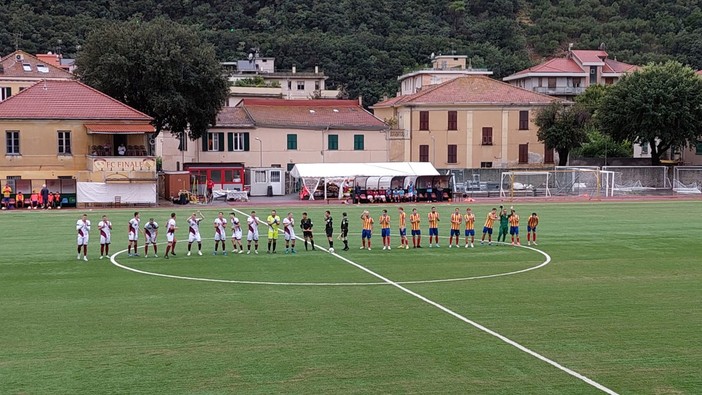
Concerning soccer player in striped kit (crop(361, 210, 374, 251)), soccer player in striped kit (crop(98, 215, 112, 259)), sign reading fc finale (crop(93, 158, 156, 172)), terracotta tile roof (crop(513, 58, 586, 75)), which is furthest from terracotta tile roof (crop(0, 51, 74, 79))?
soccer player in striped kit (crop(361, 210, 374, 251))

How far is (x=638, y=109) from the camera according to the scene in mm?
71750

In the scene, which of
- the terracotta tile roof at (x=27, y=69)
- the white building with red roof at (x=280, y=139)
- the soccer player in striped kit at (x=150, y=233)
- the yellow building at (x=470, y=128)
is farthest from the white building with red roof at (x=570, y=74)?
the soccer player in striped kit at (x=150, y=233)

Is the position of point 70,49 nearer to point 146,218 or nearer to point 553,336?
point 146,218

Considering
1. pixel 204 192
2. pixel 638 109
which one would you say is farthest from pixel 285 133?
pixel 638 109

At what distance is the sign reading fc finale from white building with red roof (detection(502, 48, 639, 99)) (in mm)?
66704

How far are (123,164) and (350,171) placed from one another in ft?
56.6

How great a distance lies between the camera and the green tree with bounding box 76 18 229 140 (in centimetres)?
6594

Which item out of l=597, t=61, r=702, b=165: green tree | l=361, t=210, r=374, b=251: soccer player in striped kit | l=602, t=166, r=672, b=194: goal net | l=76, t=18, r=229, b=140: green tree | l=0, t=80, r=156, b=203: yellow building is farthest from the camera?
l=597, t=61, r=702, b=165: green tree

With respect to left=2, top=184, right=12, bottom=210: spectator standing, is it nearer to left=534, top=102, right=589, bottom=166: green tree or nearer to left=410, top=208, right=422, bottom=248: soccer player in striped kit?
left=410, top=208, right=422, bottom=248: soccer player in striped kit

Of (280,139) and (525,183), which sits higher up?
(280,139)

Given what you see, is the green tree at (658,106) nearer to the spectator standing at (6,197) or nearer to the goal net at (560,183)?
the goal net at (560,183)

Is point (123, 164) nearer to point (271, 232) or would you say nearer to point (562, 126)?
point (271, 232)

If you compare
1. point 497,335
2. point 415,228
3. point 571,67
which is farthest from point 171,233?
point 571,67

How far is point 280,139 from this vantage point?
76750 millimetres
